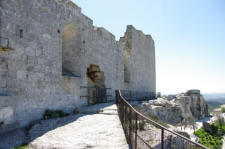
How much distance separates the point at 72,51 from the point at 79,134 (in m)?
4.86

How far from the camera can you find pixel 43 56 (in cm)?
633

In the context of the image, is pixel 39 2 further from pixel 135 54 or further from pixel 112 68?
pixel 135 54

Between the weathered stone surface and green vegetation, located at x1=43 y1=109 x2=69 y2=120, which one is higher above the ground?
green vegetation, located at x1=43 y1=109 x2=69 y2=120

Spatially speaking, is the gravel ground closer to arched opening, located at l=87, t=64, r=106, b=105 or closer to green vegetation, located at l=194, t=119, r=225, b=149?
arched opening, located at l=87, t=64, r=106, b=105

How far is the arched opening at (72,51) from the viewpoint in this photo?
8.34 m

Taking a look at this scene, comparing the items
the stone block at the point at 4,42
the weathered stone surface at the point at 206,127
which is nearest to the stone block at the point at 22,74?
the stone block at the point at 4,42

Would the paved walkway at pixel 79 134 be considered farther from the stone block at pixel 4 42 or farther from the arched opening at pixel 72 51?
the arched opening at pixel 72 51

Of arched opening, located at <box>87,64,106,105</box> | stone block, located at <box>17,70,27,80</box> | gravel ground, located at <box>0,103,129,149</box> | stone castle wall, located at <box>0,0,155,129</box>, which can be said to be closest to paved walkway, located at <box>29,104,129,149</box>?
gravel ground, located at <box>0,103,129,149</box>

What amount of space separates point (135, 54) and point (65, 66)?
7.54 m

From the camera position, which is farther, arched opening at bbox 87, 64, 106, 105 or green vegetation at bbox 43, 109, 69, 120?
arched opening at bbox 87, 64, 106, 105

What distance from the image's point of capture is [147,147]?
3.00 meters

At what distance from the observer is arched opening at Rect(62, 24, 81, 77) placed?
834cm

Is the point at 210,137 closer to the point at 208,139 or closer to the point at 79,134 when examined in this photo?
the point at 208,139

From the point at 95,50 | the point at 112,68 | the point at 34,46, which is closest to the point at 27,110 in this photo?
the point at 34,46
